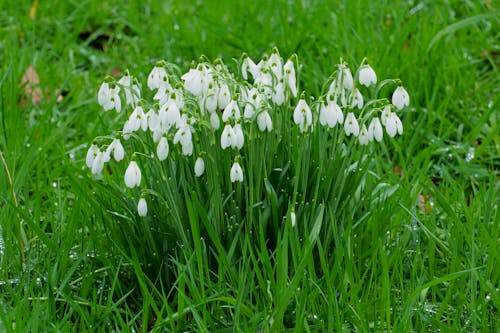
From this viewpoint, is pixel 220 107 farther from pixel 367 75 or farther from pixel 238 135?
pixel 367 75

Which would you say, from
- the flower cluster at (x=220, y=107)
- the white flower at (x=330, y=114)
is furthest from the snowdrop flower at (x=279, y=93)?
the white flower at (x=330, y=114)

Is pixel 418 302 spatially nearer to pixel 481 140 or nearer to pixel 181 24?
pixel 481 140

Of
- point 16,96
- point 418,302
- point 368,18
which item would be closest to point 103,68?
point 16,96

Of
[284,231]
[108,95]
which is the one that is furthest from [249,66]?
[284,231]

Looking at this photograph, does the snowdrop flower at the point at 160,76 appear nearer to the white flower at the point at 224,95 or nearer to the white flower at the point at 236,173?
the white flower at the point at 224,95

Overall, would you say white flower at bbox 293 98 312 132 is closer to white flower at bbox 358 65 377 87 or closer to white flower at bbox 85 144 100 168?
white flower at bbox 358 65 377 87

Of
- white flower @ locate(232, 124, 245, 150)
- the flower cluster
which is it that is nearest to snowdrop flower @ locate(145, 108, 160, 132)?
the flower cluster
